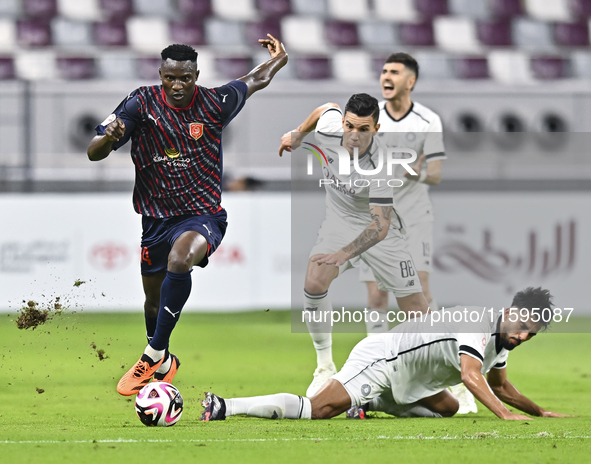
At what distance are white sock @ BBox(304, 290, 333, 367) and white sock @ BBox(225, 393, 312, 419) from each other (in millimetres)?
988

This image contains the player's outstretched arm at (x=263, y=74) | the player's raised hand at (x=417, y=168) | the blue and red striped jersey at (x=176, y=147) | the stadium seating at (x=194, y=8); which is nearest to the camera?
the blue and red striped jersey at (x=176, y=147)

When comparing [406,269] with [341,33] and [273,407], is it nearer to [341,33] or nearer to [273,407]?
[273,407]

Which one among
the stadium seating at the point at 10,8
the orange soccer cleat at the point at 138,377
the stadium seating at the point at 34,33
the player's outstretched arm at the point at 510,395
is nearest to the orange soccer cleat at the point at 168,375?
the orange soccer cleat at the point at 138,377

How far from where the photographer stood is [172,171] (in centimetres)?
598

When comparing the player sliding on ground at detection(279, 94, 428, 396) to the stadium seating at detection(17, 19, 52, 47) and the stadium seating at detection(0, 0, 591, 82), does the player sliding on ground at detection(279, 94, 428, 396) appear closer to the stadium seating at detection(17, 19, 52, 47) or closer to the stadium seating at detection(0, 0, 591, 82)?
the stadium seating at detection(0, 0, 591, 82)

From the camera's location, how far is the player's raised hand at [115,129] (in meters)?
5.52

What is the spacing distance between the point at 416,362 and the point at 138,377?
1.66 meters

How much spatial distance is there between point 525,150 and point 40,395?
9.59m

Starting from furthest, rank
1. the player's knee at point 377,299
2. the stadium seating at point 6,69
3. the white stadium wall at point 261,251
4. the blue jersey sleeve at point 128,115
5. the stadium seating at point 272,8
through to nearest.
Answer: the stadium seating at point 272,8 → the stadium seating at point 6,69 → the white stadium wall at point 261,251 → the player's knee at point 377,299 → the blue jersey sleeve at point 128,115

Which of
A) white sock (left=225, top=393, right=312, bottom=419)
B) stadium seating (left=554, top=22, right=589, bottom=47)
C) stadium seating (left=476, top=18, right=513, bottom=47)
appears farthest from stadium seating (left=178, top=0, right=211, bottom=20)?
white sock (left=225, top=393, right=312, bottom=419)

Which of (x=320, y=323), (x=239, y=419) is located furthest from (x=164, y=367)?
(x=320, y=323)

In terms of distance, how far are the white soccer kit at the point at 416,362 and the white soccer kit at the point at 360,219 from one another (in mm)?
855

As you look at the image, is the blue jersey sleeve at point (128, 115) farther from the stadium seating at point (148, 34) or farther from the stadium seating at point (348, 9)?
the stadium seating at point (348, 9)

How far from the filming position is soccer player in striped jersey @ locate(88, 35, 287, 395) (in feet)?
18.7
